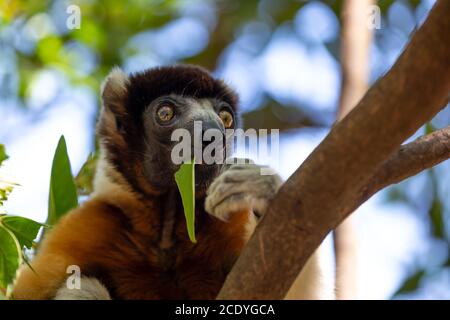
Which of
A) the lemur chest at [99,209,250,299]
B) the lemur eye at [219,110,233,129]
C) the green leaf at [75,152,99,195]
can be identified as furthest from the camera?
the green leaf at [75,152,99,195]

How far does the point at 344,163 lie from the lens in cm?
279

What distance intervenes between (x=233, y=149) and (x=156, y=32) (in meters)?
5.92

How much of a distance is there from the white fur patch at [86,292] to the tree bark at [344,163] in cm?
157

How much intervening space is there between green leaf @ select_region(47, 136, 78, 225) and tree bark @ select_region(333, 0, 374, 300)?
1946 millimetres

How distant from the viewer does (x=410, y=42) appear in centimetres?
270

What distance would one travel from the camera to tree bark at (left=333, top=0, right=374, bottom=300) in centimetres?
560

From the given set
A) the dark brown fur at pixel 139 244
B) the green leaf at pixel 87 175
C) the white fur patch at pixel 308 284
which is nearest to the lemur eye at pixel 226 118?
the dark brown fur at pixel 139 244

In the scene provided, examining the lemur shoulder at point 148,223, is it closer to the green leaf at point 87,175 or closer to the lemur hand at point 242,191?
the green leaf at point 87,175

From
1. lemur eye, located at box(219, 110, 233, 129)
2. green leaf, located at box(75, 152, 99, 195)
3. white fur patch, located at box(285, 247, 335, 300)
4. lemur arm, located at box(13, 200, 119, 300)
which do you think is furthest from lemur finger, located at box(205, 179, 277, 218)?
green leaf, located at box(75, 152, 99, 195)

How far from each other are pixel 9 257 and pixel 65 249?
4.86ft

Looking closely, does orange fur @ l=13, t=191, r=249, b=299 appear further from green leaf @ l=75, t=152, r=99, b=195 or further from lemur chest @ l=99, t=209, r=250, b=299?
green leaf @ l=75, t=152, r=99, b=195
